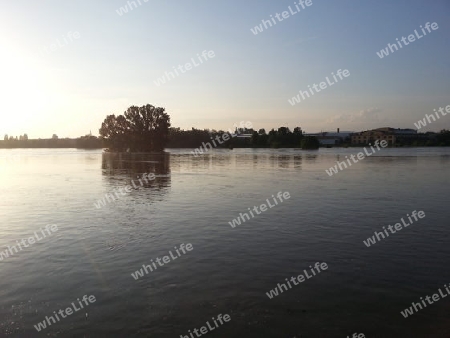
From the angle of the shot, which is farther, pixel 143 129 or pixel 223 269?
pixel 143 129

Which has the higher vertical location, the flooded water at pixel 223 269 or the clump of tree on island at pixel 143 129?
the clump of tree on island at pixel 143 129

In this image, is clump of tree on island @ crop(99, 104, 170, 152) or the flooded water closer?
the flooded water

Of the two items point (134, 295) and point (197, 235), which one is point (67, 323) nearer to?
point (134, 295)

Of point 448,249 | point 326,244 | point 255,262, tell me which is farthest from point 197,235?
point 448,249

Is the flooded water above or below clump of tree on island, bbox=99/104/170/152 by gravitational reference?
below

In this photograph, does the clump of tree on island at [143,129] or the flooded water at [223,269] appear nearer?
the flooded water at [223,269]

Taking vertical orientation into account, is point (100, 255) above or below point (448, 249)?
above

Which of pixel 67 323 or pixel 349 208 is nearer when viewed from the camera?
pixel 67 323

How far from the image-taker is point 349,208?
2358 centimetres

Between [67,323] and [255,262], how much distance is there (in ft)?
21.7

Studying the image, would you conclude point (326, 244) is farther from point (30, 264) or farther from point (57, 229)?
point (57, 229)

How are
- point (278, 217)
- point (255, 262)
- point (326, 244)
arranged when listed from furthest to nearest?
point (278, 217), point (326, 244), point (255, 262)

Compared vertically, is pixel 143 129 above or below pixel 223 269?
above

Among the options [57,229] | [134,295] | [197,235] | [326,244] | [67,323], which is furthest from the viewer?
[57,229]
